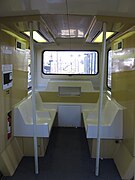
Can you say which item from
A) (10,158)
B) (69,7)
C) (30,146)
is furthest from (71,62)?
(69,7)

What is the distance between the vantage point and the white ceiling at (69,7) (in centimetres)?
203

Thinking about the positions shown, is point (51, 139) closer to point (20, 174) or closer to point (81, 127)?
point (81, 127)

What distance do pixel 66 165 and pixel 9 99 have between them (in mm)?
1233

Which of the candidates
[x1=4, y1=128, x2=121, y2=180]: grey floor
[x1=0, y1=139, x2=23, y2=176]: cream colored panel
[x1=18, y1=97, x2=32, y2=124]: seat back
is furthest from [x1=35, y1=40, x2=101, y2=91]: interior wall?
[x1=0, y1=139, x2=23, y2=176]: cream colored panel

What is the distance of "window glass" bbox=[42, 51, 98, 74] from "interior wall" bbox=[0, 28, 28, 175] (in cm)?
183

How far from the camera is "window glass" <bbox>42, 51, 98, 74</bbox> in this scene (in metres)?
5.53

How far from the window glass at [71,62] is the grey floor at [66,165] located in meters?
1.88

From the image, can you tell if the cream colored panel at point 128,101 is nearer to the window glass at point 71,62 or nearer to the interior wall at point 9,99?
the interior wall at point 9,99

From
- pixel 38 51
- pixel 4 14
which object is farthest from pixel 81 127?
pixel 4 14

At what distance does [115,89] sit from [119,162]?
3.97 ft

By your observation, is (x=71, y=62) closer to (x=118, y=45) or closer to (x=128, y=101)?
(x=118, y=45)

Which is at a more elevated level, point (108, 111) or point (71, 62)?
point (71, 62)

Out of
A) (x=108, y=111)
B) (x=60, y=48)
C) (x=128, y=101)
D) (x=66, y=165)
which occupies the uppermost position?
(x=60, y=48)

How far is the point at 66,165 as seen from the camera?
10.9 feet
